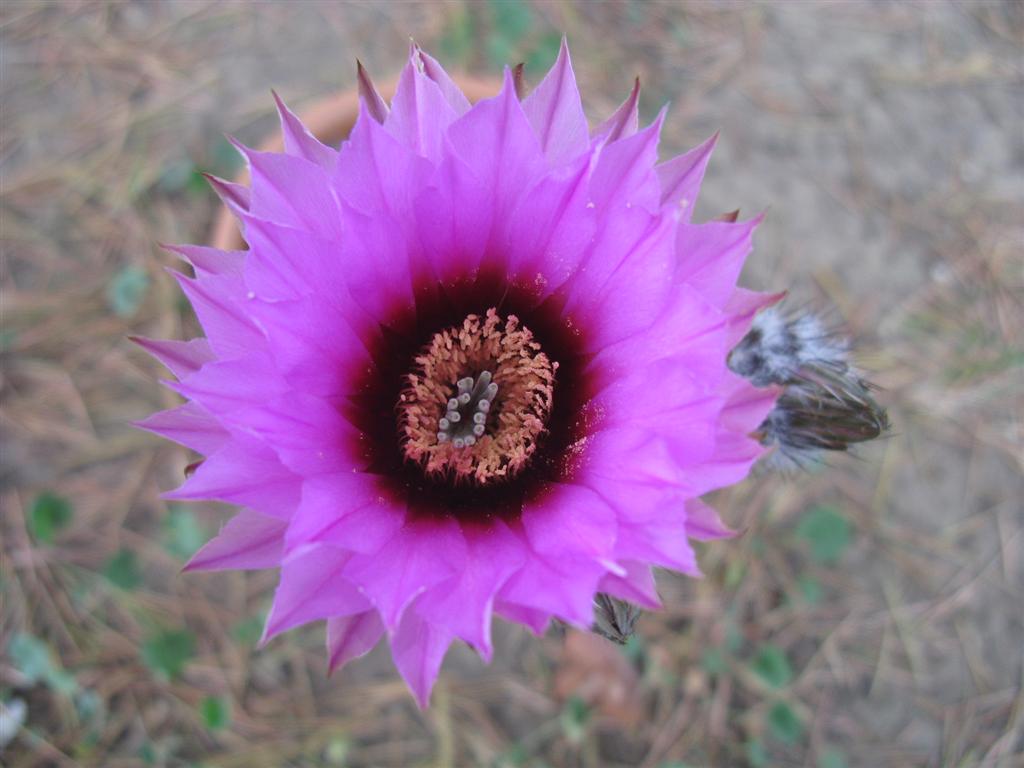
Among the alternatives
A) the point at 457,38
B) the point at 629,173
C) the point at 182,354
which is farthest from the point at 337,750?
the point at 457,38

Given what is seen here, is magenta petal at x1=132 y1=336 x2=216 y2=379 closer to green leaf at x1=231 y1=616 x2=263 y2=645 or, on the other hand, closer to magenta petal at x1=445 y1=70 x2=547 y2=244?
magenta petal at x1=445 y1=70 x2=547 y2=244

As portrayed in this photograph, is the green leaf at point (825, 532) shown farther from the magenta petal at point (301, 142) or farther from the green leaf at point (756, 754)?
the magenta petal at point (301, 142)

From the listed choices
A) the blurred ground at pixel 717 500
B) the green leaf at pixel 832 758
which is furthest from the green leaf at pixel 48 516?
the green leaf at pixel 832 758

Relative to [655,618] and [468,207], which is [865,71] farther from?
[468,207]

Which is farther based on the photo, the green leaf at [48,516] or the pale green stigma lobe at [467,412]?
the green leaf at [48,516]

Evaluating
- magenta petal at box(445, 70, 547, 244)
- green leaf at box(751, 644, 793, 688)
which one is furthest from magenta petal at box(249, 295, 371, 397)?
green leaf at box(751, 644, 793, 688)

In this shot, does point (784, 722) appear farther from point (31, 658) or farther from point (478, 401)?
point (31, 658)
